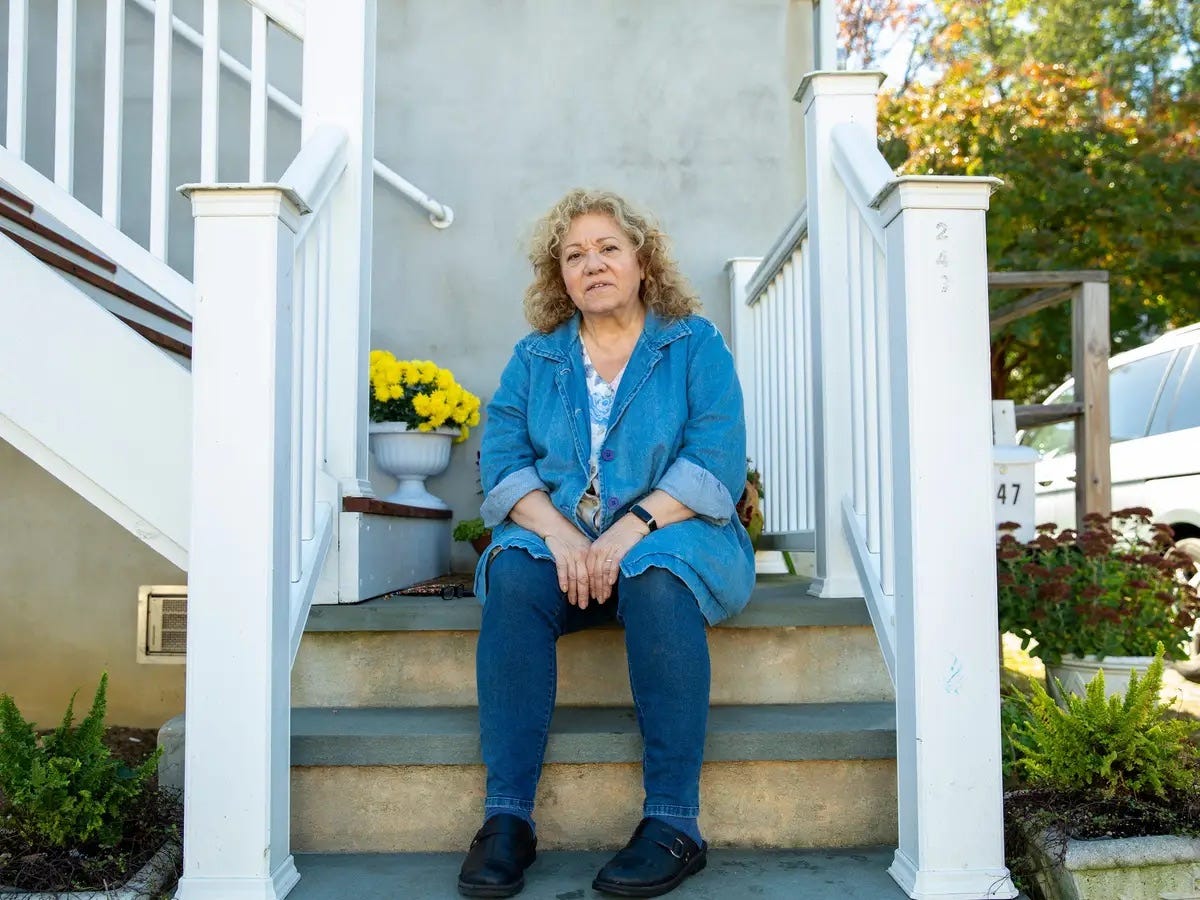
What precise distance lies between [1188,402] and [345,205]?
12.6ft

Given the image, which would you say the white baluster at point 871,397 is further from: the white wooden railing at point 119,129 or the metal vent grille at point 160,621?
the metal vent grille at point 160,621

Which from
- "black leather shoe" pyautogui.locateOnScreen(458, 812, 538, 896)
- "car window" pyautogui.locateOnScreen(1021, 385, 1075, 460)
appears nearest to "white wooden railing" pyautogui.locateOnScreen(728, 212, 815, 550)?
"black leather shoe" pyautogui.locateOnScreen(458, 812, 538, 896)

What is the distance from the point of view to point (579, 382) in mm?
2033

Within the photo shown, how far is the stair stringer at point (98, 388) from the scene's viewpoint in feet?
6.70

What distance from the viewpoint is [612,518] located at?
1938 mm

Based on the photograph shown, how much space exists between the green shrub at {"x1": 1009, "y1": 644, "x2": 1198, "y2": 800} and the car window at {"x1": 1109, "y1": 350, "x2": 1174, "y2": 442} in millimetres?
3362

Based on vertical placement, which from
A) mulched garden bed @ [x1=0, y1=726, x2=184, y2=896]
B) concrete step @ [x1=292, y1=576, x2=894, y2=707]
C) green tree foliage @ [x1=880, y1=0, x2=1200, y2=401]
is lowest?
mulched garden bed @ [x1=0, y1=726, x2=184, y2=896]

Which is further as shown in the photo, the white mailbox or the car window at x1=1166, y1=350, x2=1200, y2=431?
the car window at x1=1166, y1=350, x2=1200, y2=431

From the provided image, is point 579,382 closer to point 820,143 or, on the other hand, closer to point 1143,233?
point 820,143

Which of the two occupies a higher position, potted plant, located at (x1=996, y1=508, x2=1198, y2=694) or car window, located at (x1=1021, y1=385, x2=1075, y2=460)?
car window, located at (x1=1021, y1=385, x2=1075, y2=460)

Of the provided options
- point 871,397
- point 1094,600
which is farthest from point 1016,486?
point 871,397

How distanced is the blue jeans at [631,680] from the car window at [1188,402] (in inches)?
139

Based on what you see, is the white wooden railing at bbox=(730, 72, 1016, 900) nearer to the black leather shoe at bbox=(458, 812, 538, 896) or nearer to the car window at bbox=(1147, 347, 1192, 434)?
the black leather shoe at bbox=(458, 812, 538, 896)

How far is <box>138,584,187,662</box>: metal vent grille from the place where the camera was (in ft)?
9.42
